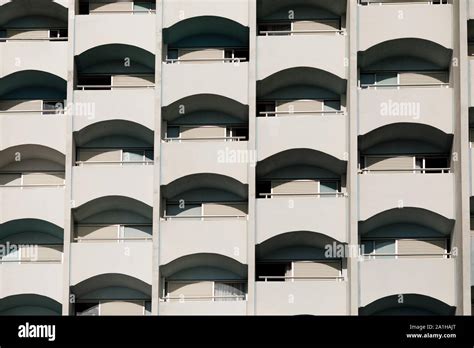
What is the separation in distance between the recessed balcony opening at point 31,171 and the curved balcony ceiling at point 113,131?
5.24ft

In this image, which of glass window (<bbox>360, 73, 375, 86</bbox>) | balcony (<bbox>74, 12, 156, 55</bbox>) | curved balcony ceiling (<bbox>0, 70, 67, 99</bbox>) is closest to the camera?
balcony (<bbox>74, 12, 156, 55</bbox>)

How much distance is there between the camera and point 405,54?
52.1m

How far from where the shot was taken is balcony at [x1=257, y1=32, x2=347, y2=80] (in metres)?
50.9

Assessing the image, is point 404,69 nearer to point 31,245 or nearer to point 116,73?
point 116,73

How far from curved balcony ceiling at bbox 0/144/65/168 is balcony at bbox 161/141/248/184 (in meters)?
4.67

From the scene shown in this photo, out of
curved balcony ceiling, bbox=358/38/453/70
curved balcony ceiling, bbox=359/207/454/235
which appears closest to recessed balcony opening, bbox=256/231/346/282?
curved balcony ceiling, bbox=359/207/454/235

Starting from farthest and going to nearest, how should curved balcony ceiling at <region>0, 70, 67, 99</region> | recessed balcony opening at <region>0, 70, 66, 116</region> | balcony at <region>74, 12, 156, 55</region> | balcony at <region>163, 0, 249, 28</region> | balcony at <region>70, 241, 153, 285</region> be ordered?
recessed balcony opening at <region>0, 70, 66, 116</region>, curved balcony ceiling at <region>0, 70, 67, 99</region>, balcony at <region>74, 12, 156, 55</region>, balcony at <region>163, 0, 249, 28</region>, balcony at <region>70, 241, 153, 285</region>

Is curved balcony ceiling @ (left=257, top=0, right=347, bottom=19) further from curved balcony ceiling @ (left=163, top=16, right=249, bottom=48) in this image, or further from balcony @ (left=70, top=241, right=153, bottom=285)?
balcony @ (left=70, top=241, right=153, bottom=285)

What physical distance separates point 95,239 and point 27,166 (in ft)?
14.6

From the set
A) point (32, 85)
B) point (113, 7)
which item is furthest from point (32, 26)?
point (113, 7)

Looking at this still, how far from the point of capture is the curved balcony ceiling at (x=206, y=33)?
2041 inches

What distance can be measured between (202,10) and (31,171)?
1006 cm

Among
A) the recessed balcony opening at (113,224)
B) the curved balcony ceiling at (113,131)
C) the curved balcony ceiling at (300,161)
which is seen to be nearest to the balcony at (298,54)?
the curved balcony ceiling at (300,161)

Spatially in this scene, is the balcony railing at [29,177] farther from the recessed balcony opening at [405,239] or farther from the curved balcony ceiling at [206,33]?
the recessed balcony opening at [405,239]
